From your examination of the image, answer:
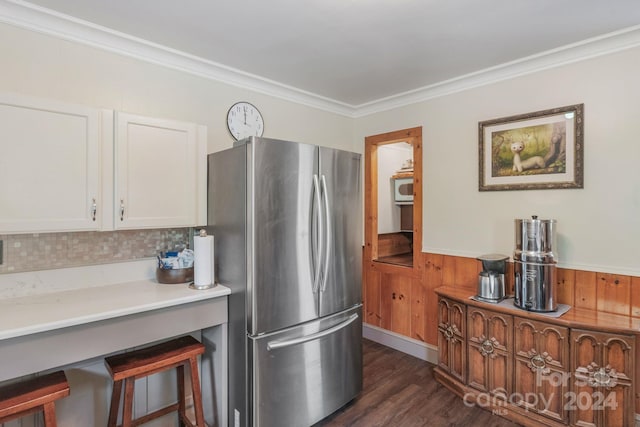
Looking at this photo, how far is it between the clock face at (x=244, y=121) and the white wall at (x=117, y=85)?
5cm

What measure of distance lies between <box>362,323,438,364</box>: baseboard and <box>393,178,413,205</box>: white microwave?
144 centimetres

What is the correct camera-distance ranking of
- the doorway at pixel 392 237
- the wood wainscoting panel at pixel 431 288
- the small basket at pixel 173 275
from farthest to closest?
1. the doorway at pixel 392 237
2. the wood wainscoting panel at pixel 431 288
3. the small basket at pixel 173 275

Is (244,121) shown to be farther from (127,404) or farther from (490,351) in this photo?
(490,351)

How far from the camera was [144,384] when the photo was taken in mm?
2184

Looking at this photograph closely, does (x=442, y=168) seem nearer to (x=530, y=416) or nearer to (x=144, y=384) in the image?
(x=530, y=416)

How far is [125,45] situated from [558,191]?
10.2 ft

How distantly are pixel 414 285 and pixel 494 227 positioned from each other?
928mm

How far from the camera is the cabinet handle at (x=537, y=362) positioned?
2.14 meters

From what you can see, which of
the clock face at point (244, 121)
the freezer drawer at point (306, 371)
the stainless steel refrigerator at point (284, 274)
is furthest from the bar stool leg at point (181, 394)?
the clock face at point (244, 121)

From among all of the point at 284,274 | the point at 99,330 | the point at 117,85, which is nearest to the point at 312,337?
the point at 284,274

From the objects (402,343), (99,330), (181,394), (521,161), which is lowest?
(402,343)

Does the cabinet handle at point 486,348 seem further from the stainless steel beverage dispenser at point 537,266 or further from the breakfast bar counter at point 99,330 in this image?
the breakfast bar counter at point 99,330

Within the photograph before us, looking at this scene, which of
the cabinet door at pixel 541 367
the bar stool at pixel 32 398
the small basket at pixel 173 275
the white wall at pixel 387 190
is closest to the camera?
the bar stool at pixel 32 398

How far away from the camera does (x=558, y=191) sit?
2.39 metres
